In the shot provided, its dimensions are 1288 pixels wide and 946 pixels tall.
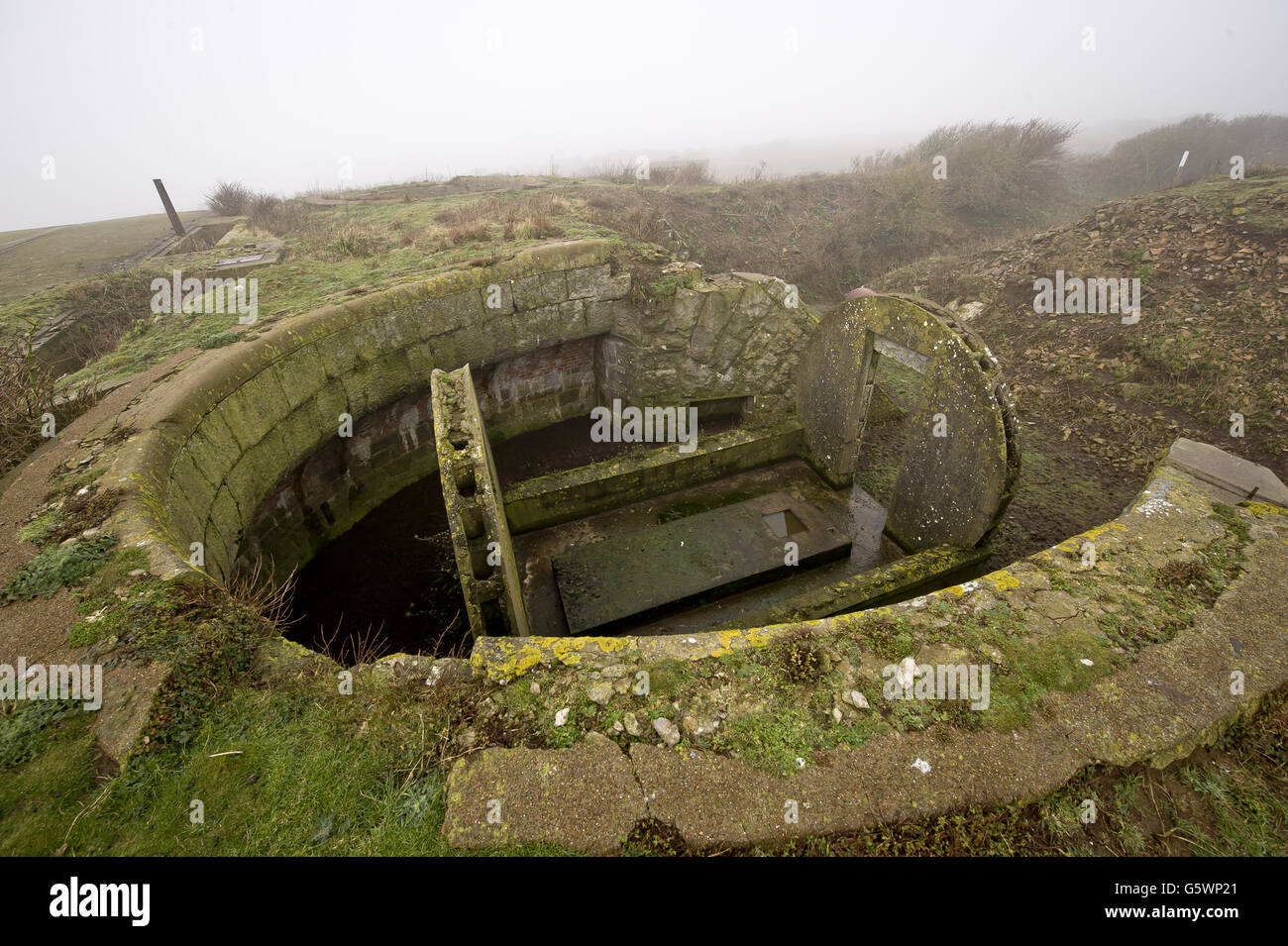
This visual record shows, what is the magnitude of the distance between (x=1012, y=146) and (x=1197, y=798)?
79.5 feet

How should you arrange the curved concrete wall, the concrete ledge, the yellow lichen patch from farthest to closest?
the concrete ledge, the curved concrete wall, the yellow lichen patch

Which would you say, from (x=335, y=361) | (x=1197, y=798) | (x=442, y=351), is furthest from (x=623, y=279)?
(x=1197, y=798)

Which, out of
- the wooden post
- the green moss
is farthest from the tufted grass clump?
the wooden post

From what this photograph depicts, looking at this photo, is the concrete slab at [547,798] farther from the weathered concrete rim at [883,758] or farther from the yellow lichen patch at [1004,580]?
the yellow lichen patch at [1004,580]

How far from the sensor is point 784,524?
632 cm

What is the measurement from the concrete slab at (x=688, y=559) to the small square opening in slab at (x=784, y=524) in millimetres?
12

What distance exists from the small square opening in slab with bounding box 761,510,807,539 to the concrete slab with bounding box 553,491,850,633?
1cm

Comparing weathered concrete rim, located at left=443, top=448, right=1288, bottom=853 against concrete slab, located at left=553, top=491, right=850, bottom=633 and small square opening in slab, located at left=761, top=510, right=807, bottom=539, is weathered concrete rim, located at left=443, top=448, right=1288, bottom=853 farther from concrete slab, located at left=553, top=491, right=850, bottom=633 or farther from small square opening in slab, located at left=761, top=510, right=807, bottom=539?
small square opening in slab, located at left=761, top=510, right=807, bottom=539

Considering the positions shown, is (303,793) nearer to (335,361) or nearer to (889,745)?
(889,745)

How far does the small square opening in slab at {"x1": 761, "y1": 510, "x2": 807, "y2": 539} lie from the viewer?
619 cm

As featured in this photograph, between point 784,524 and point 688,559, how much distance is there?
1.41 metres

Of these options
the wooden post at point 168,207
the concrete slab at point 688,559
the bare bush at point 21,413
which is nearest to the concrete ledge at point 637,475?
the concrete slab at point 688,559

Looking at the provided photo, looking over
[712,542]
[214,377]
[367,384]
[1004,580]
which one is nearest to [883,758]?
[1004,580]

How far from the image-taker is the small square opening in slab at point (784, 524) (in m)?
6.19
